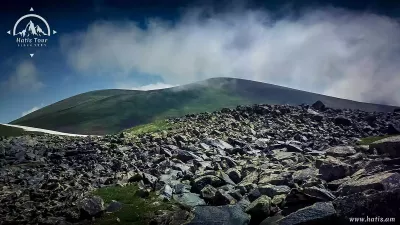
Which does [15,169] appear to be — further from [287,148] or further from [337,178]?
[337,178]

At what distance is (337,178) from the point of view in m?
17.6

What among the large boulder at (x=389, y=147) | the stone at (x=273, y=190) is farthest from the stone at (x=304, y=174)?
the large boulder at (x=389, y=147)

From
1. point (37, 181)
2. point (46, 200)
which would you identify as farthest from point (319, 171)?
point (37, 181)

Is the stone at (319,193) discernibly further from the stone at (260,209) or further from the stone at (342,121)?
the stone at (342,121)

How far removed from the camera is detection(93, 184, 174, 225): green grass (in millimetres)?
16031

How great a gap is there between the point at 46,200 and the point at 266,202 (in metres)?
12.8

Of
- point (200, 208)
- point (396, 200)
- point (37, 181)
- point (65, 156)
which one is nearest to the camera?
point (396, 200)

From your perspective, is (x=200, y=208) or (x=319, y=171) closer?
(x=200, y=208)

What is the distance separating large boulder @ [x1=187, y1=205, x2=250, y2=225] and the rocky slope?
0.05 m

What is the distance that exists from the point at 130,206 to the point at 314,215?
32.5 ft

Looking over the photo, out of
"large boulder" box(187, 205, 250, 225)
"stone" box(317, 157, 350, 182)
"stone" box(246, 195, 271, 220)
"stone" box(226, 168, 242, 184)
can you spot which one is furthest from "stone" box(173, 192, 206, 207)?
"stone" box(317, 157, 350, 182)

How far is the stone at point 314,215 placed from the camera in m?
12.7

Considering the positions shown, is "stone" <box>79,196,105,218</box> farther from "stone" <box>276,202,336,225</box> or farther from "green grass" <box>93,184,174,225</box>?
"stone" <box>276,202,336,225</box>

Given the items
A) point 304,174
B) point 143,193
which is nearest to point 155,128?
point 143,193
